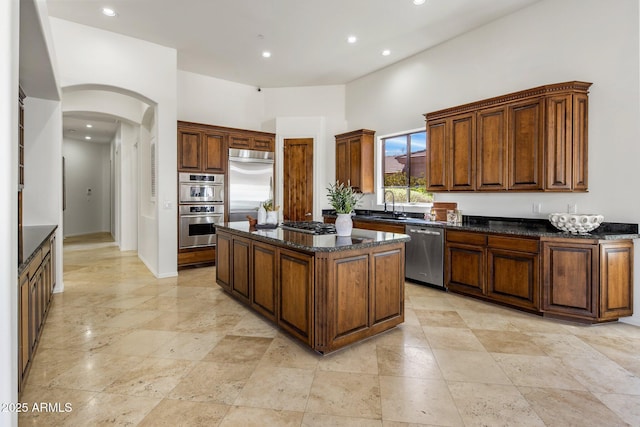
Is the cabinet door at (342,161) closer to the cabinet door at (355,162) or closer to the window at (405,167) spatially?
the cabinet door at (355,162)

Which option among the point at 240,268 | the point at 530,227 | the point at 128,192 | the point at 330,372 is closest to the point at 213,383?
the point at 330,372

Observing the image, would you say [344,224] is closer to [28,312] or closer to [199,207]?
[28,312]

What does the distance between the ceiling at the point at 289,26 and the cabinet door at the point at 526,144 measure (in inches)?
54.6

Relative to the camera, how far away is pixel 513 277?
367 centimetres

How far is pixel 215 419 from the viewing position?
1.87 m

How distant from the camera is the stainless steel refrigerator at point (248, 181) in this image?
610cm

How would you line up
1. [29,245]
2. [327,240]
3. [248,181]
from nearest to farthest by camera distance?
[29,245], [327,240], [248,181]

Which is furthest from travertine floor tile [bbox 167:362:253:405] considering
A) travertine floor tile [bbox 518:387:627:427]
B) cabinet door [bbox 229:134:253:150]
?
cabinet door [bbox 229:134:253:150]

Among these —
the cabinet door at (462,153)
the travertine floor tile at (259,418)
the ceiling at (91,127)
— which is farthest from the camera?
the ceiling at (91,127)

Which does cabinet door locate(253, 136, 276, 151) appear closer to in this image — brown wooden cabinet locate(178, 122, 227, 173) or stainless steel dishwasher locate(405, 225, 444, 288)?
brown wooden cabinet locate(178, 122, 227, 173)

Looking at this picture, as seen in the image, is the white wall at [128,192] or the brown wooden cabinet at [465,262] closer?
the brown wooden cabinet at [465,262]

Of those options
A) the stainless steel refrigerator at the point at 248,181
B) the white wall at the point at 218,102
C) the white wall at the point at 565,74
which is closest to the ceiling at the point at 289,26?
the white wall at the point at 565,74

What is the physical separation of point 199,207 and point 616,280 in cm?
565

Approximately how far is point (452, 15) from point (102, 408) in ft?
17.4
